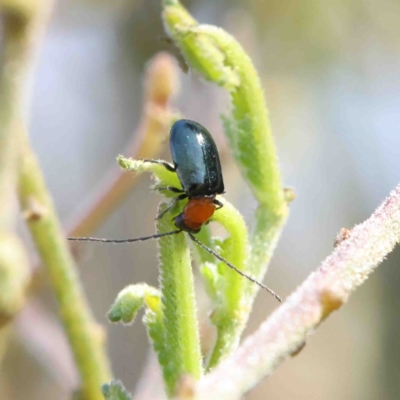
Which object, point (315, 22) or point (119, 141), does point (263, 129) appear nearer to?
point (315, 22)

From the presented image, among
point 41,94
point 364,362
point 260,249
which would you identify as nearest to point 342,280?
point 260,249

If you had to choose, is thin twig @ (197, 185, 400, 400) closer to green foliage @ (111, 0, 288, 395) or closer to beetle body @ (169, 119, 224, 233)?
green foliage @ (111, 0, 288, 395)

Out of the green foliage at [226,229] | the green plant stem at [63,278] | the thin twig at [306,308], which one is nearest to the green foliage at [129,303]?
the green foliage at [226,229]

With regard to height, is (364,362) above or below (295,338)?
above

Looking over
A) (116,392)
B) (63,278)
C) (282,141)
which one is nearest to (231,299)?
(116,392)

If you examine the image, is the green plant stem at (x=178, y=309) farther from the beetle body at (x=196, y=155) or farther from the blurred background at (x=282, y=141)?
the blurred background at (x=282, y=141)

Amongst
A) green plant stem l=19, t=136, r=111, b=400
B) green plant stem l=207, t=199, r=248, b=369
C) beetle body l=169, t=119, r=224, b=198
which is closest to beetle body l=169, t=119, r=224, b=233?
beetle body l=169, t=119, r=224, b=198
